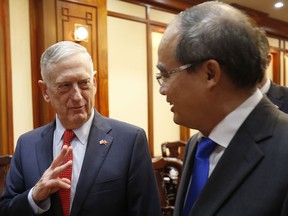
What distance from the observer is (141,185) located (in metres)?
1.51

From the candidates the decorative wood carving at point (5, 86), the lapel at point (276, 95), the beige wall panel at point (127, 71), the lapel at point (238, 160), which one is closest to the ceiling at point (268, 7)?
the beige wall panel at point (127, 71)

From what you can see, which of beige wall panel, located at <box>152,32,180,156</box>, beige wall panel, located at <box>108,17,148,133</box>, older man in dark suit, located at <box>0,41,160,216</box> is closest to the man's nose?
older man in dark suit, located at <box>0,41,160,216</box>

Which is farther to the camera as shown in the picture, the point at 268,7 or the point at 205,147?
the point at 268,7

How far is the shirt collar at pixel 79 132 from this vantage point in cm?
160

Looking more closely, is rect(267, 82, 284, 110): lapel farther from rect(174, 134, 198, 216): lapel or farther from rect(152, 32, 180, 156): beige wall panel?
rect(152, 32, 180, 156): beige wall panel

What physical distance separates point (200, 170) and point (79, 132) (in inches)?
26.8

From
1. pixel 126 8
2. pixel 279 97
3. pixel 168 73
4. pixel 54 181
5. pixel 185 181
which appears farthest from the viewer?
pixel 126 8

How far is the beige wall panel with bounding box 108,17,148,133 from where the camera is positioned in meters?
5.38

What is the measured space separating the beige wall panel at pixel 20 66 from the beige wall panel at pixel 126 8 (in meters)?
1.43

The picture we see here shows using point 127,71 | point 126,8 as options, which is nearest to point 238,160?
point 127,71

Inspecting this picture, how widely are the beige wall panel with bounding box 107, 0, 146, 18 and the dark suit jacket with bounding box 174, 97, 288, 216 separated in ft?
15.1

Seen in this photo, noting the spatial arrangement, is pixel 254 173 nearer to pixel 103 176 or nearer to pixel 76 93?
pixel 103 176

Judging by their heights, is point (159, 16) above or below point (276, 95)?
above

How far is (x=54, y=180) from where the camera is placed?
1367mm
